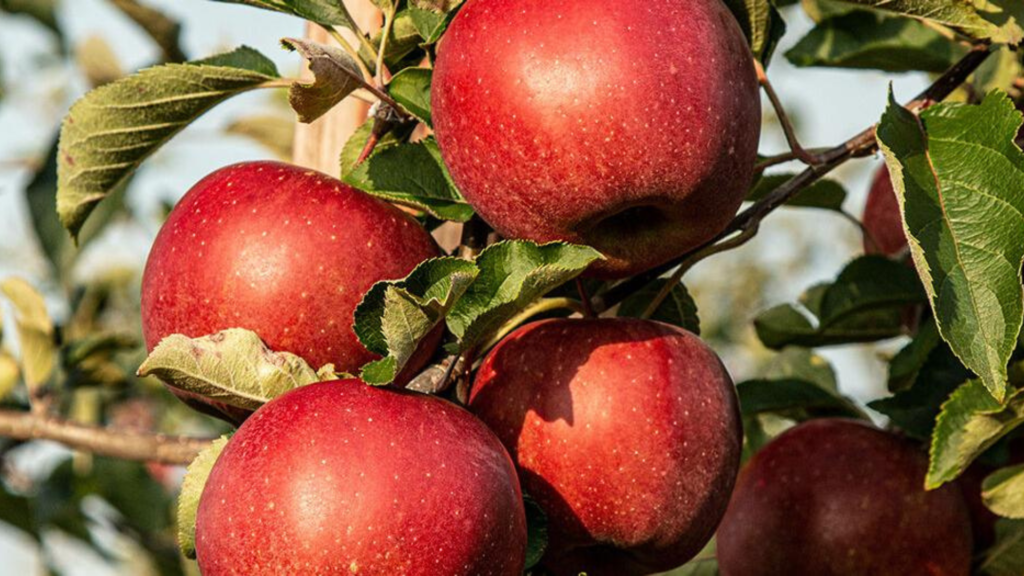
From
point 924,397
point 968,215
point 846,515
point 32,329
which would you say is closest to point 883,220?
point 924,397

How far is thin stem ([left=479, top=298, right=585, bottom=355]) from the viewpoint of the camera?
3.65 feet

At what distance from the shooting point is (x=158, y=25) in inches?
72.7

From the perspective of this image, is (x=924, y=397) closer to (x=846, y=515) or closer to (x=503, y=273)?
(x=846, y=515)

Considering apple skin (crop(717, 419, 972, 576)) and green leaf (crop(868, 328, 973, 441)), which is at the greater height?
green leaf (crop(868, 328, 973, 441))

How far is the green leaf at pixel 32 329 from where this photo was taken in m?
1.93

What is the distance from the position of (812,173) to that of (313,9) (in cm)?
46

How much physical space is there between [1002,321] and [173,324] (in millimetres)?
638

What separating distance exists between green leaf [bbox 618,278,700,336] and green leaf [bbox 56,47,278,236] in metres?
0.40

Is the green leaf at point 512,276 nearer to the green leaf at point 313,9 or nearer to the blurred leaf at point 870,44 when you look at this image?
the green leaf at point 313,9

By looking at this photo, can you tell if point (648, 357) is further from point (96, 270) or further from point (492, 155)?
point (96, 270)

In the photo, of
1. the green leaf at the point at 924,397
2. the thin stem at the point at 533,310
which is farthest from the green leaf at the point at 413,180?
the green leaf at the point at 924,397

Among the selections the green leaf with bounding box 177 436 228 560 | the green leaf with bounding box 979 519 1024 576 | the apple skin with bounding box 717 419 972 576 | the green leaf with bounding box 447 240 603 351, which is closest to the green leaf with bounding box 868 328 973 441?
the apple skin with bounding box 717 419 972 576

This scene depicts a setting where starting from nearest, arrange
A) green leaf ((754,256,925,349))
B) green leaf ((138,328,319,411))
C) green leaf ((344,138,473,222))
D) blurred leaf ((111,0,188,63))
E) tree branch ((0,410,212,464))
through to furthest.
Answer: green leaf ((138,328,319,411))
green leaf ((344,138,473,222))
green leaf ((754,256,925,349))
tree branch ((0,410,212,464))
blurred leaf ((111,0,188,63))

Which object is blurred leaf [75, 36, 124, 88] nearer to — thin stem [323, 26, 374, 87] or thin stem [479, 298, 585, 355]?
thin stem [323, 26, 374, 87]
